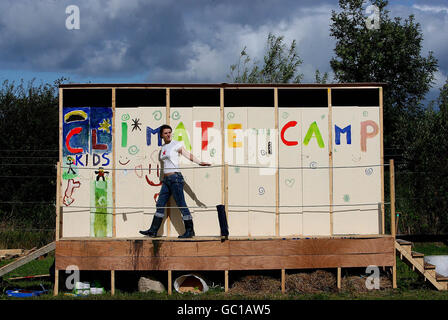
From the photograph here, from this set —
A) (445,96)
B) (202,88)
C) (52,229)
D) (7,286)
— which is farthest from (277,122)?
(445,96)

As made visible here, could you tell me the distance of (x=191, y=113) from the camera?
31.6 ft

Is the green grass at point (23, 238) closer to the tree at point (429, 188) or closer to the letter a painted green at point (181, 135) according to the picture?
the letter a painted green at point (181, 135)

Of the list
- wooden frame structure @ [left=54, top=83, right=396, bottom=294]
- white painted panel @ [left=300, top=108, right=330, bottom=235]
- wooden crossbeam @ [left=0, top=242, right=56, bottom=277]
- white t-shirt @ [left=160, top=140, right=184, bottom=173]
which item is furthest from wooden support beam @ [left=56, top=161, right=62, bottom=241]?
white painted panel @ [left=300, top=108, right=330, bottom=235]

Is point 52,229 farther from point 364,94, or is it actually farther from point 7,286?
point 364,94

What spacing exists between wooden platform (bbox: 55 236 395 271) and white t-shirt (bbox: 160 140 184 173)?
47.3 inches

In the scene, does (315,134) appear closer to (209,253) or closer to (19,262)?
(209,253)

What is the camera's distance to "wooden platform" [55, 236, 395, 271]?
890 centimetres

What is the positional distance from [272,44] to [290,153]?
17.4 metres

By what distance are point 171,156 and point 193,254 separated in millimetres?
1683

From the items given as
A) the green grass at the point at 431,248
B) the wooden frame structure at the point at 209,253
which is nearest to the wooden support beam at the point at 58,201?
the wooden frame structure at the point at 209,253

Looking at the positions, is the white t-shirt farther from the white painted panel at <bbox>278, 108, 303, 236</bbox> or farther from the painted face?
the white painted panel at <bbox>278, 108, 303, 236</bbox>

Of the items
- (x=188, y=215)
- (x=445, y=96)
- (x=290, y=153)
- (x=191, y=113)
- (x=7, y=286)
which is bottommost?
(x=7, y=286)

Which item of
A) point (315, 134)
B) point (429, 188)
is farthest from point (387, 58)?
point (315, 134)
